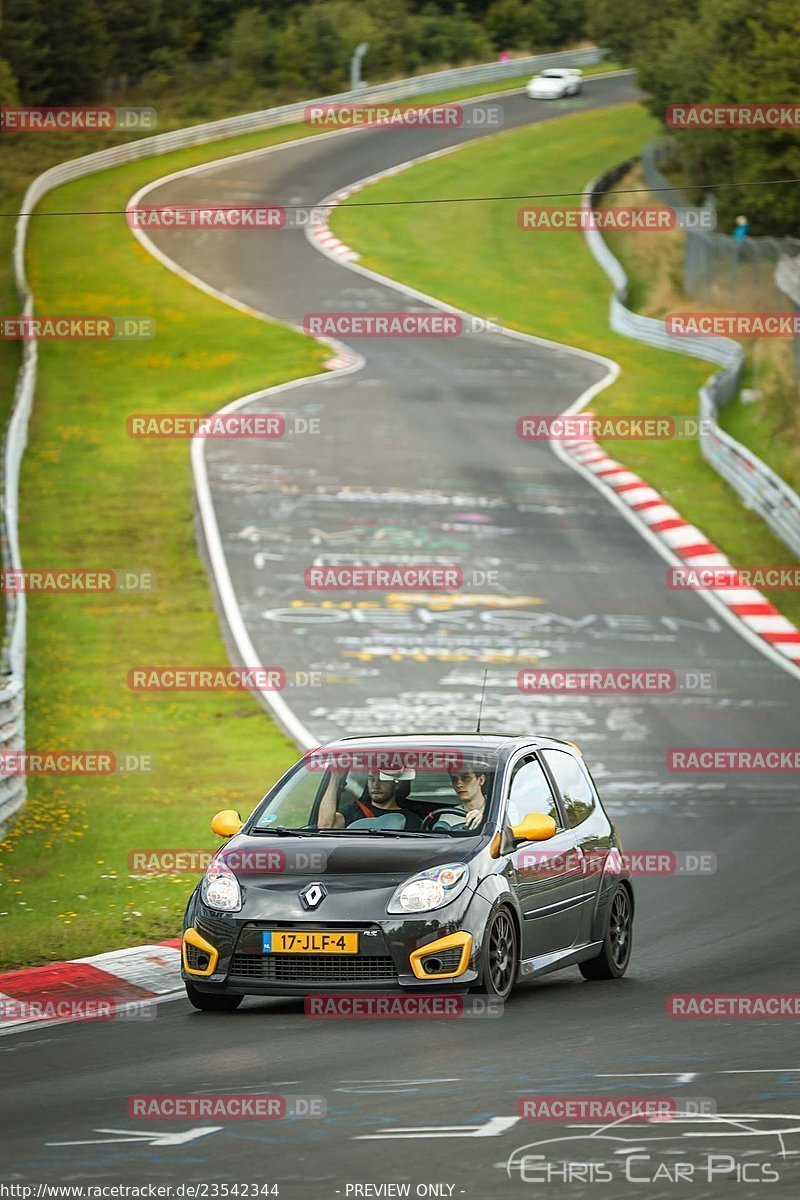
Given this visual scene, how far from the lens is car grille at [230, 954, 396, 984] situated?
33.0 feet

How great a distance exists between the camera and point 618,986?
1157cm

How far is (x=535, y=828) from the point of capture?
34.8 ft

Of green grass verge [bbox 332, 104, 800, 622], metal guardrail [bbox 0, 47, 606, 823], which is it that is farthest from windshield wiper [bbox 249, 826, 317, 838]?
green grass verge [bbox 332, 104, 800, 622]

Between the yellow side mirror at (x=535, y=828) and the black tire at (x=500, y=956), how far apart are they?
0.40 meters

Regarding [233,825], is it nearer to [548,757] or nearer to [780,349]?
[548,757]

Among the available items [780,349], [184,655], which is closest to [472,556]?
[184,655]

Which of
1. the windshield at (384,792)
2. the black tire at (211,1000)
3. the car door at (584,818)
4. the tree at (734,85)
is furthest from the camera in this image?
the tree at (734,85)

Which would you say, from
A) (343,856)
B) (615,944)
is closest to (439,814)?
(343,856)

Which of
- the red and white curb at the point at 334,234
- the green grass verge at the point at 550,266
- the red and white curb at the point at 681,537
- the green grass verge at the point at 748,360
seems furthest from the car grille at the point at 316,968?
the red and white curb at the point at 334,234

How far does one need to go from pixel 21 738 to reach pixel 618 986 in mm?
8198

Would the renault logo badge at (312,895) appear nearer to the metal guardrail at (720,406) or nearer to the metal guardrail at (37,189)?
the metal guardrail at (37,189)

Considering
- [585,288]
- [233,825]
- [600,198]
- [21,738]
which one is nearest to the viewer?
[233,825]

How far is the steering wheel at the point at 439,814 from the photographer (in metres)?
10.9

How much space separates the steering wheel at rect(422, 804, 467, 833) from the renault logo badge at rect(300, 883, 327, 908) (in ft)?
3.06
